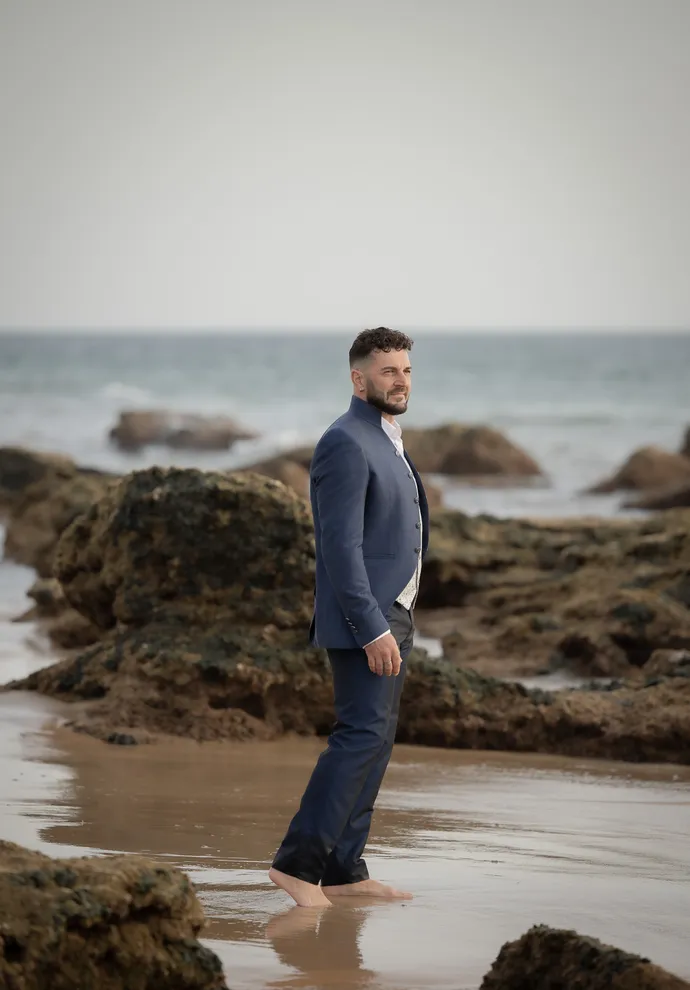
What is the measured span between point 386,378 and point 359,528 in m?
0.51

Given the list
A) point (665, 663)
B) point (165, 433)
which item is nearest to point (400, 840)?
point (665, 663)

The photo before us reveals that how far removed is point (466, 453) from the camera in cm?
2848

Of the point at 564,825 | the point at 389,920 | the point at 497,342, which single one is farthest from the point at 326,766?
the point at 497,342

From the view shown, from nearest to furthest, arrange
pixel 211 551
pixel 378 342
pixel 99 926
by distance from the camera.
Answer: pixel 99 926 < pixel 378 342 < pixel 211 551

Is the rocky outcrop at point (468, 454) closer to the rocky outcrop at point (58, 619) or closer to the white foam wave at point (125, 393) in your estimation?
the rocky outcrop at point (58, 619)

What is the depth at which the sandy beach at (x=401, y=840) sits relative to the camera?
407 cm

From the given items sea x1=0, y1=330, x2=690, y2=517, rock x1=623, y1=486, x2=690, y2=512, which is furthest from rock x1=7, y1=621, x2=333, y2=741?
sea x1=0, y1=330, x2=690, y2=517

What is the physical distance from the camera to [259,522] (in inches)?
284

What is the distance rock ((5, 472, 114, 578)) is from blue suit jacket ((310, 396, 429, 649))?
822cm

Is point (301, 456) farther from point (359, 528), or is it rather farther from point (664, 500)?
point (359, 528)

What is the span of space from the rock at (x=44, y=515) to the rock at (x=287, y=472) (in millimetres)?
3049

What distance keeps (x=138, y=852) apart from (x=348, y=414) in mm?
1503

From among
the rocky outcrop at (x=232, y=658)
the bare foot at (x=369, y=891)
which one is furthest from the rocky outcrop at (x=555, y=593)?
the bare foot at (x=369, y=891)

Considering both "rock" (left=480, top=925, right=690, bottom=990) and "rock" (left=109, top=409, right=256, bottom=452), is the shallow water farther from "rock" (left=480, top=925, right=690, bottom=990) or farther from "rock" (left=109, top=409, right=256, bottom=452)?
"rock" (left=109, top=409, right=256, bottom=452)
